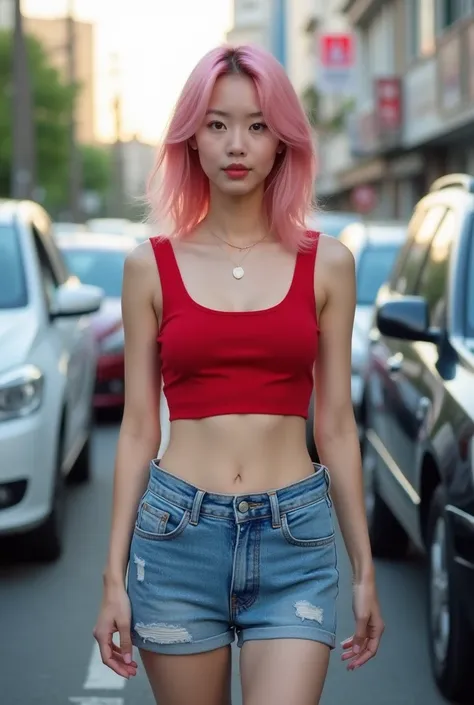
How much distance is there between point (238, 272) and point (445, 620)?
2439 millimetres

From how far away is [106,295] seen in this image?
1491 cm

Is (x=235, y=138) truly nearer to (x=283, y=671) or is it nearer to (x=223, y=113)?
(x=223, y=113)

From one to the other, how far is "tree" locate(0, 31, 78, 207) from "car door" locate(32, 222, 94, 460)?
5998cm

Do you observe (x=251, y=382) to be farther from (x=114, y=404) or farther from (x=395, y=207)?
(x=395, y=207)

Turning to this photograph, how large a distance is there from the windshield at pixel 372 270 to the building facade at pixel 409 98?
45.0 ft

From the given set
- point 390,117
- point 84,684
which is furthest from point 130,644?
point 390,117

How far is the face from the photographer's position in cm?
321

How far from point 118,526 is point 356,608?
1.69ft

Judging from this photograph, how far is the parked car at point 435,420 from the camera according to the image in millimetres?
5098

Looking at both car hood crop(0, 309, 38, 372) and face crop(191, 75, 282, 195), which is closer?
face crop(191, 75, 282, 195)

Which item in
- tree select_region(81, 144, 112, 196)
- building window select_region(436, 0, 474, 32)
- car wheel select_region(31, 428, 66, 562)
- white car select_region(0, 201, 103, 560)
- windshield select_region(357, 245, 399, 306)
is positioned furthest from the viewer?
tree select_region(81, 144, 112, 196)

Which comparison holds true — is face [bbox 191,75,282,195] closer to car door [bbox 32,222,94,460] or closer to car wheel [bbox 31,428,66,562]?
car wheel [bbox 31,428,66,562]

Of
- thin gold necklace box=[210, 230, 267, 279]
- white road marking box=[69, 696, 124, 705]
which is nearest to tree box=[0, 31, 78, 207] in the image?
white road marking box=[69, 696, 124, 705]

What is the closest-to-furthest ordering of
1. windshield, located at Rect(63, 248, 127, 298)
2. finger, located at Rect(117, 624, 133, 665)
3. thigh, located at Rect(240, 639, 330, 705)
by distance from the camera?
thigh, located at Rect(240, 639, 330, 705)
finger, located at Rect(117, 624, 133, 665)
windshield, located at Rect(63, 248, 127, 298)
